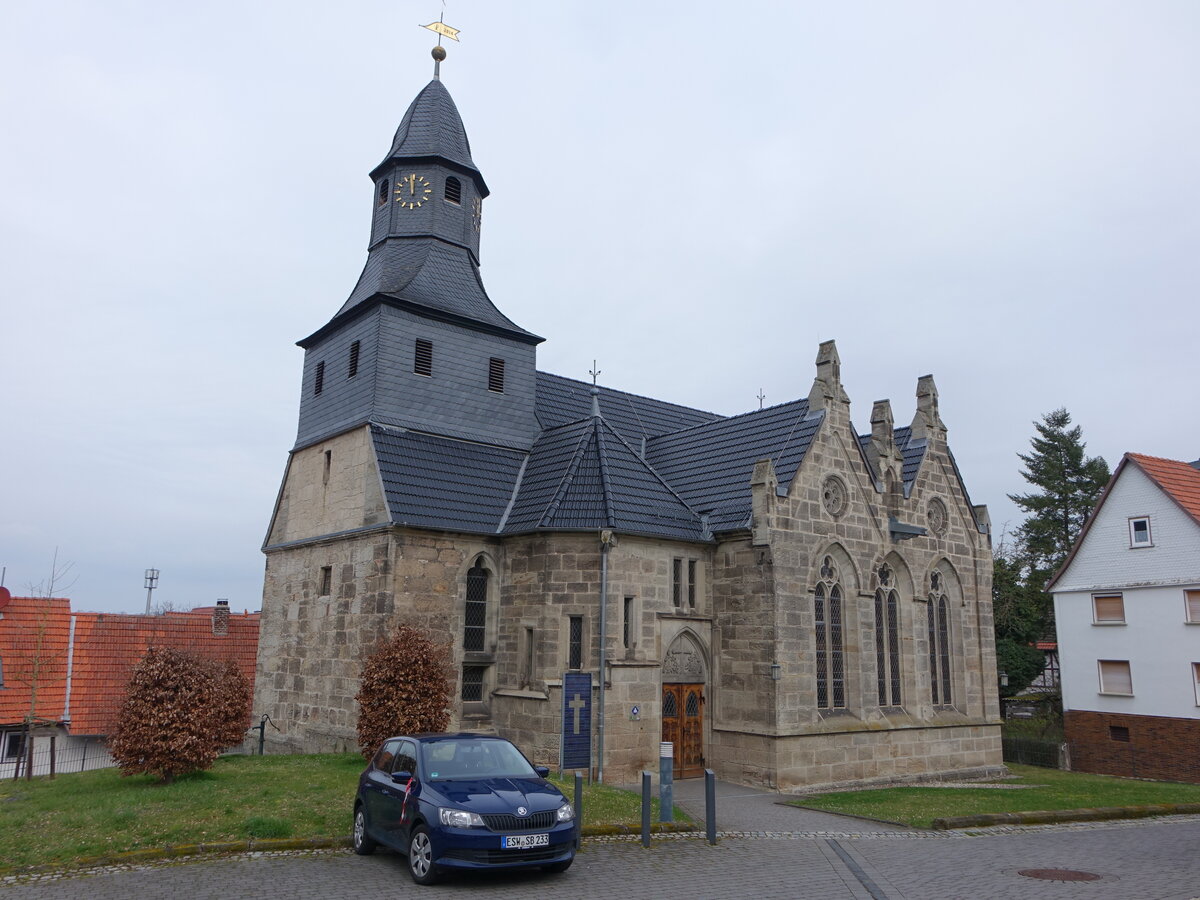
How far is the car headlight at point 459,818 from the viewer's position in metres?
10.0

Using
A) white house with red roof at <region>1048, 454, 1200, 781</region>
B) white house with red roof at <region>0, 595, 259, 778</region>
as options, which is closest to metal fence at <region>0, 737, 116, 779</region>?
white house with red roof at <region>0, 595, 259, 778</region>

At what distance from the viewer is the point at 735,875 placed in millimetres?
11086

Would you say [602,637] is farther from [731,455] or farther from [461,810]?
[461,810]

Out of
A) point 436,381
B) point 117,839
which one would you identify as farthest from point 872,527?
point 117,839

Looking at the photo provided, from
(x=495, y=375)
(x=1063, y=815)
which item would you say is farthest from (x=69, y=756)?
(x=1063, y=815)

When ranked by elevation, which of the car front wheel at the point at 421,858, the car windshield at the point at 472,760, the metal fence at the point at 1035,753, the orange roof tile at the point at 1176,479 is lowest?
the metal fence at the point at 1035,753

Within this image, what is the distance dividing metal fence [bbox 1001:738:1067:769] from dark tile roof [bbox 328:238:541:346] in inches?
866

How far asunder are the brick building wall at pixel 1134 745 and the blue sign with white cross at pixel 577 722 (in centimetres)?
2093

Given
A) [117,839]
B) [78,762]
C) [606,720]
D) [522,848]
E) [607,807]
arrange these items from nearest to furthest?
1. [522,848]
2. [117,839]
3. [607,807]
4. [606,720]
5. [78,762]

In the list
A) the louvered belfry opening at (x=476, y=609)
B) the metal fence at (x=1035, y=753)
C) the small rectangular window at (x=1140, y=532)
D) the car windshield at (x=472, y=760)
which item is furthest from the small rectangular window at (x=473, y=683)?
the small rectangular window at (x=1140, y=532)

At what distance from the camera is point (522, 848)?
10.1m

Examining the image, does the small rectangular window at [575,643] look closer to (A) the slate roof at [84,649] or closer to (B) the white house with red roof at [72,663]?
(A) the slate roof at [84,649]

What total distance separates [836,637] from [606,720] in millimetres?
6664

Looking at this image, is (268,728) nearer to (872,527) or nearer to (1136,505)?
(872,527)
